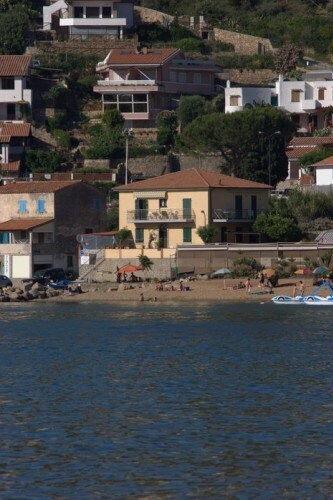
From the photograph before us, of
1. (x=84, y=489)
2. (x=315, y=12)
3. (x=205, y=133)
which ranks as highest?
(x=315, y=12)

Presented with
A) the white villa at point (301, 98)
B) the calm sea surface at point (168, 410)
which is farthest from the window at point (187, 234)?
the white villa at point (301, 98)

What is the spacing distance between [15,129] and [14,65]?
281 inches

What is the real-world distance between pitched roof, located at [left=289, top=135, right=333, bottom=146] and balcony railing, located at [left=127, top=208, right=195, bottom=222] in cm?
2268

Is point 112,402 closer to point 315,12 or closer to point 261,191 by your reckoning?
point 261,191

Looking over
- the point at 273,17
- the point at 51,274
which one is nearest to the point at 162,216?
the point at 51,274

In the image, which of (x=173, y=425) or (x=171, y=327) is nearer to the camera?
(x=173, y=425)

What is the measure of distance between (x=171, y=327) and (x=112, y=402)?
2011cm

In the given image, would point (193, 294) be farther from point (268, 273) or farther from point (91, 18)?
point (91, 18)

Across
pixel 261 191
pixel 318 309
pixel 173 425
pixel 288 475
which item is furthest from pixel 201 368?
pixel 261 191

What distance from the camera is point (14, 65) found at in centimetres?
10656

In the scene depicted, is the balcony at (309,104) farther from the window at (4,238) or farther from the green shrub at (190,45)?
the window at (4,238)

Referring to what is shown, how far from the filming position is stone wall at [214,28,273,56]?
120m

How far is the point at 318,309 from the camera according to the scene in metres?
63.2

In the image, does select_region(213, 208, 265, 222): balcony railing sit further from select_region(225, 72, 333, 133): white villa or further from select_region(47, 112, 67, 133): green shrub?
select_region(225, 72, 333, 133): white villa
